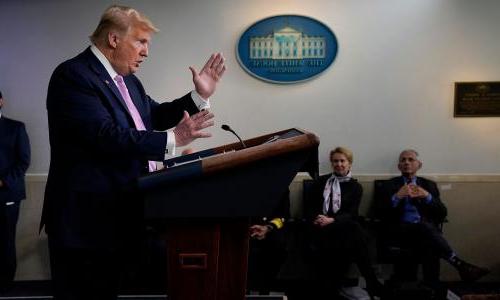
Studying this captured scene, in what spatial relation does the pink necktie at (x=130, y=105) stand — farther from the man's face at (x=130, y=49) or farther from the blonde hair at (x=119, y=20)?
the blonde hair at (x=119, y=20)

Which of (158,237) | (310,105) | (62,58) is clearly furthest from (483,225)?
(62,58)

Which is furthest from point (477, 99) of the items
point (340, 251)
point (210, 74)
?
point (210, 74)

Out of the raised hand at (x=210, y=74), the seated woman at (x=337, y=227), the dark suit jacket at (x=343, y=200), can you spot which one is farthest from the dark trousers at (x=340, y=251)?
the raised hand at (x=210, y=74)

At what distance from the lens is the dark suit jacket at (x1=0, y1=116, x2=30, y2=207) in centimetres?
372

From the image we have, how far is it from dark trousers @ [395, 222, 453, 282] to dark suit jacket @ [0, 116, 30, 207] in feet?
10.3

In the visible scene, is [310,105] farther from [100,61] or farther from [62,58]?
[100,61]

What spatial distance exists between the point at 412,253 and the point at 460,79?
1.63 m

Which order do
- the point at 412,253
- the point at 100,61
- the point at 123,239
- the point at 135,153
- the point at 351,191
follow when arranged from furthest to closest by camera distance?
the point at 351,191, the point at 412,253, the point at 100,61, the point at 123,239, the point at 135,153

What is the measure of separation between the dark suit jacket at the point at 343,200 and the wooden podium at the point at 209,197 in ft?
8.30

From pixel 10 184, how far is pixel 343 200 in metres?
2.75

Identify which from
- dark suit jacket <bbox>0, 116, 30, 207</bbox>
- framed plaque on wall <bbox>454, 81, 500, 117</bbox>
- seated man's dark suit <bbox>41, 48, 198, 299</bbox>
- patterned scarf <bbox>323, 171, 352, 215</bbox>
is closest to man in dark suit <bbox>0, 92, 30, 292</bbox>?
dark suit jacket <bbox>0, 116, 30, 207</bbox>

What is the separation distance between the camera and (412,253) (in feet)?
11.3

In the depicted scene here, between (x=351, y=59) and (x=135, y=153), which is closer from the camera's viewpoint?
(x=135, y=153)

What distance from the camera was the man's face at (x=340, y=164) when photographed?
3.78 m
